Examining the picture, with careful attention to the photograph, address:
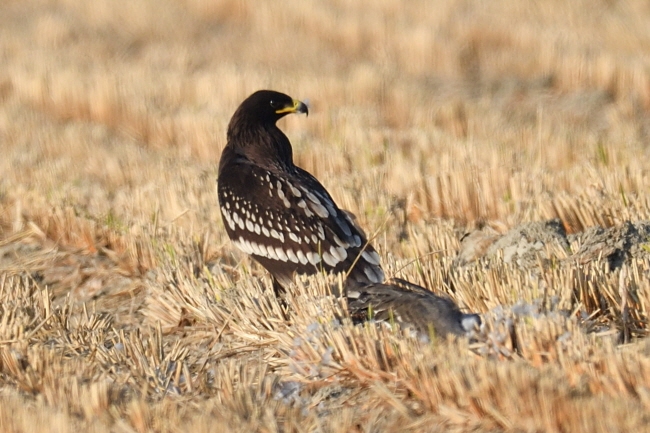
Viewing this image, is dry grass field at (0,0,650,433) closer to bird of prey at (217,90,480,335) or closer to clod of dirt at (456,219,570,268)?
clod of dirt at (456,219,570,268)

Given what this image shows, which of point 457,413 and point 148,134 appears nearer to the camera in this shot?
point 457,413

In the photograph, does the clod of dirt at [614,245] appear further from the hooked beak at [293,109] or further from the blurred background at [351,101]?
the hooked beak at [293,109]

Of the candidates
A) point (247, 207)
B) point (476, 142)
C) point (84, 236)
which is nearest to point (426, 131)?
point (476, 142)

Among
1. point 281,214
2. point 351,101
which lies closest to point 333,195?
point 281,214

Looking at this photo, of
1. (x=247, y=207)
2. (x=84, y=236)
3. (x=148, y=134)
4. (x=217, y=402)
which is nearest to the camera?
(x=217, y=402)

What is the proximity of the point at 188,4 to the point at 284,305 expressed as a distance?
11246 mm

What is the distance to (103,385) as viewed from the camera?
3.95 metres

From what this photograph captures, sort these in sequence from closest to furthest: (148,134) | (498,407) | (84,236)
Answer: (498,407), (84,236), (148,134)

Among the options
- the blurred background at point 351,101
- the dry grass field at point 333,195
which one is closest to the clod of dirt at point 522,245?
the dry grass field at point 333,195

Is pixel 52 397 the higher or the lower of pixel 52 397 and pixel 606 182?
→ the higher

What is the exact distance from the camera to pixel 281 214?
5555mm

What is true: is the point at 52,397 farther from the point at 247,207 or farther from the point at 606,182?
the point at 606,182

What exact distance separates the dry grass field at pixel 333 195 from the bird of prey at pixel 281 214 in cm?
24

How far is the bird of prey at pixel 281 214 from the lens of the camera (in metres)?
5.29
